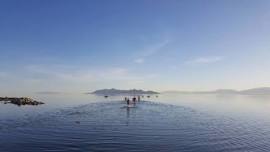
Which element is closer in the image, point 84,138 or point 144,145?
point 144,145

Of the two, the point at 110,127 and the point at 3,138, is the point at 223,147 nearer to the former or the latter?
the point at 110,127

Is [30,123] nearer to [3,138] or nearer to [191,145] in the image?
[3,138]

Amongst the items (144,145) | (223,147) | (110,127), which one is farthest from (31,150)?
(223,147)

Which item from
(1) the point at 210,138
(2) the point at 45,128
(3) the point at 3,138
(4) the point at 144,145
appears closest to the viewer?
Answer: (4) the point at 144,145

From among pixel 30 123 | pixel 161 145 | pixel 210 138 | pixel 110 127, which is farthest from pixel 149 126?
pixel 30 123

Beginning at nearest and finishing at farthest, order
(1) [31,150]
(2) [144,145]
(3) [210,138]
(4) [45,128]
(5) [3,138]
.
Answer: (1) [31,150], (2) [144,145], (5) [3,138], (3) [210,138], (4) [45,128]

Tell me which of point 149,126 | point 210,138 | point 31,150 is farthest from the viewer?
point 149,126

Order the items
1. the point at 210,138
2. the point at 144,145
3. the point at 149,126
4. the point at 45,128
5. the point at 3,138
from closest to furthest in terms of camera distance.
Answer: the point at 144,145
the point at 3,138
the point at 210,138
the point at 45,128
the point at 149,126

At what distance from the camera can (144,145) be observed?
115 ft

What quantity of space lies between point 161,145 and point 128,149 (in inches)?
173

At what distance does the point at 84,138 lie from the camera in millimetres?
38469

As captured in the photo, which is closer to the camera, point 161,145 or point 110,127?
point 161,145

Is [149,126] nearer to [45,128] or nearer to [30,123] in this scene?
[45,128]

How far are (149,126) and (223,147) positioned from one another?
1664 centimetres
